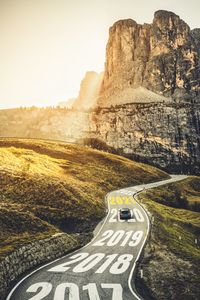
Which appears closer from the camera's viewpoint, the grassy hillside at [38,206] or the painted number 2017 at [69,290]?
the painted number 2017 at [69,290]

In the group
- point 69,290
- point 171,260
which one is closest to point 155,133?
point 171,260

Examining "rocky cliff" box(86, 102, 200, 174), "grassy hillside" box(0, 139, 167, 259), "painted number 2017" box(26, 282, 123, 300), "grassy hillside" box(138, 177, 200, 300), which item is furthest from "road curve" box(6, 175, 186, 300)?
"rocky cliff" box(86, 102, 200, 174)

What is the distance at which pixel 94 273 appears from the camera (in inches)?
1043

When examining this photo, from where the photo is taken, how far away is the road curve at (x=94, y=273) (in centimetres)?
2227

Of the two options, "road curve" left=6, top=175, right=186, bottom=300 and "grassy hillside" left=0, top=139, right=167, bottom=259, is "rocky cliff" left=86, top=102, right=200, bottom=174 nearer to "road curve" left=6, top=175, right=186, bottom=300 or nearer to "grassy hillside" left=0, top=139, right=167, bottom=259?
"grassy hillside" left=0, top=139, right=167, bottom=259

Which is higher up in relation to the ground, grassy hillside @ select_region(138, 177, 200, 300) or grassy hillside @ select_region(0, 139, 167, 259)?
grassy hillside @ select_region(0, 139, 167, 259)

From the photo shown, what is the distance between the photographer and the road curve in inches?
877

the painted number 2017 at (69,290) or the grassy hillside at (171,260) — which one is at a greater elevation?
the painted number 2017 at (69,290)

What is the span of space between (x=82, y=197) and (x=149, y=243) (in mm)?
20373

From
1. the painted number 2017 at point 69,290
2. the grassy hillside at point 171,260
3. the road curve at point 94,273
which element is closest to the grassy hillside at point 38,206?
the road curve at point 94,273

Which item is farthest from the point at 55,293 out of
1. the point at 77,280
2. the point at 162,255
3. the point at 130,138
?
the point at 130,138

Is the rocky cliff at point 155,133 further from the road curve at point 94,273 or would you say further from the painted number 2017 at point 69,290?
the painted number 2017 at point 69,290

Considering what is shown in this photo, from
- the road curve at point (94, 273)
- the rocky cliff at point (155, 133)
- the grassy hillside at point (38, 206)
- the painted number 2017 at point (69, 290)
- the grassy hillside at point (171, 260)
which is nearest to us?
the painted number 2017 at point (69, 290)

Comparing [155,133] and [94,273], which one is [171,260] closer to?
[94,273]
